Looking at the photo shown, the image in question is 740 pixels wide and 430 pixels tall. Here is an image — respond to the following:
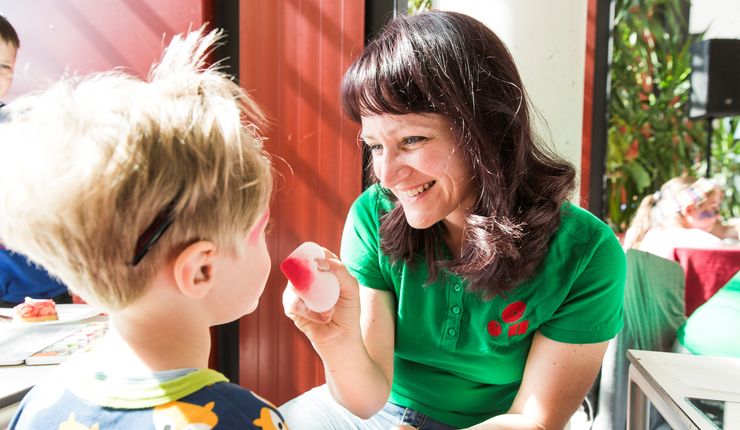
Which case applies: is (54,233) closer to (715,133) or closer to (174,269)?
(174,269)

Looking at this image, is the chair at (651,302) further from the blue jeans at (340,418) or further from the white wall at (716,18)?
the white wall at (716,18)

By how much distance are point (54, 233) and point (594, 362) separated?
1.13 meters

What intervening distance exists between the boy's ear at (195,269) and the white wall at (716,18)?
5.79 m

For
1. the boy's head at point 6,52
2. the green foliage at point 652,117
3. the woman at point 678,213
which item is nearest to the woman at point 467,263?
the boy's head at point 6,52

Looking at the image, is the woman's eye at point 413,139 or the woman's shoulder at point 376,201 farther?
the woman's shoulder at point 376,201

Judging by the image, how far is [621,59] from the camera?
195 inches

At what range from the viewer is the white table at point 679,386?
3.61ft

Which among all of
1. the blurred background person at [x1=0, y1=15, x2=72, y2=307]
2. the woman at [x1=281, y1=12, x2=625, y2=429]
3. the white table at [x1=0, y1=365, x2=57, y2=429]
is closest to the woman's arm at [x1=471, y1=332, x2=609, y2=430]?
the woman at [x1=281, y1=12, x2=625, y2=429]

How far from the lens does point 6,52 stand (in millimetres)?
2076

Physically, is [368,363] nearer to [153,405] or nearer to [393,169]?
[393,169]

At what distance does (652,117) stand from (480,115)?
462 cm

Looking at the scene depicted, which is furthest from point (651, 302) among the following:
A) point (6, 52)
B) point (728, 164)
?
point (728, 164)

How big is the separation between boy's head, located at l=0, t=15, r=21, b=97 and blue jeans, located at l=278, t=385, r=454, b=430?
5.42ft

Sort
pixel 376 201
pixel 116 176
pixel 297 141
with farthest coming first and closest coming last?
pixel 297 141 < pixel 376 201 < pixel 116 176
